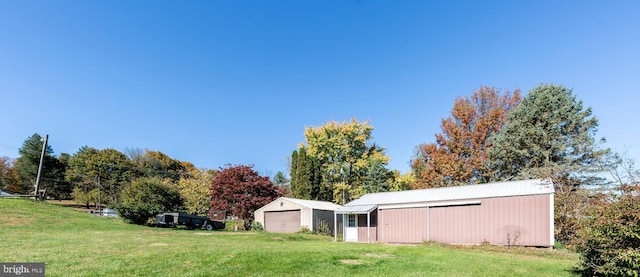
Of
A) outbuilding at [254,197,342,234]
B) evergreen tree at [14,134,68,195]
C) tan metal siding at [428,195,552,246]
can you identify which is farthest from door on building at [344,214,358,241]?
evergreen tree at [14,134,68,195]

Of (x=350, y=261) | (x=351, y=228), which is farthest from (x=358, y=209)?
(x=350, y=261)

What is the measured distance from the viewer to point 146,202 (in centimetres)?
2786

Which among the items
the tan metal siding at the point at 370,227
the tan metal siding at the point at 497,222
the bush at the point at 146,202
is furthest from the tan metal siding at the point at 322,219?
the bush at the point at 146,202

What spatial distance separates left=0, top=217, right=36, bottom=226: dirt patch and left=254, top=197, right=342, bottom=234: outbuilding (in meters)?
15.3

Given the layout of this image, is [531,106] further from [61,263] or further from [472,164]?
[61,263]

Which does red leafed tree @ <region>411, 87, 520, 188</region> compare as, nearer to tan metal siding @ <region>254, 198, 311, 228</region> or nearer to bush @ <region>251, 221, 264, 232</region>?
tan metal siding @ <region>254, 198, 311, 228</region>

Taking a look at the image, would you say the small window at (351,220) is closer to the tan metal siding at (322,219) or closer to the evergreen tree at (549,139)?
the tan metal siding at (322,219)

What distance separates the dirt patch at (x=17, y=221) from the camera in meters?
17.5

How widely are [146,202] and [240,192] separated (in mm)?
7522

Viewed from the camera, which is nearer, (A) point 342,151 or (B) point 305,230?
(B) point 305,230

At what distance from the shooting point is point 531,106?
1029 inches

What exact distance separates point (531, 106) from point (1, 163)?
72217 millimetres

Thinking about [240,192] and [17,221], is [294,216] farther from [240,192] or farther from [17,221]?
[17,221]

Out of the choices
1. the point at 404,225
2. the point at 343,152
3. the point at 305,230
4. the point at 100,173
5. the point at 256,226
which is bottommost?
the point at 256,226
